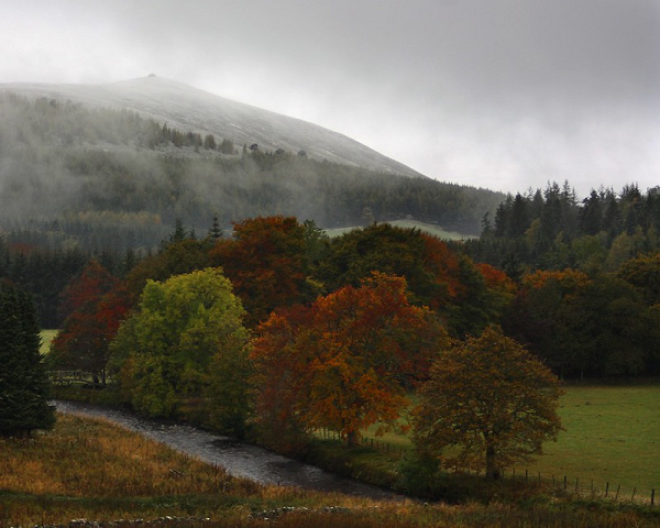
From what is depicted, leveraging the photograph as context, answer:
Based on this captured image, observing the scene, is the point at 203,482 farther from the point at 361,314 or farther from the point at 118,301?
the point at 118,301

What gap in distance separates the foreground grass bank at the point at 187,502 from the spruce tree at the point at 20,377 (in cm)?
212

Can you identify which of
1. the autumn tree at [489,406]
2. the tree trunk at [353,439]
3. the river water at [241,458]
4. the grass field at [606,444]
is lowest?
the river water at [241,458]

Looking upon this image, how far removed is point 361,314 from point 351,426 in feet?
30.6

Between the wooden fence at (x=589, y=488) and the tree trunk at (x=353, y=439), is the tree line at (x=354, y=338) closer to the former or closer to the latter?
the tree trunk at (x=353, y=439)

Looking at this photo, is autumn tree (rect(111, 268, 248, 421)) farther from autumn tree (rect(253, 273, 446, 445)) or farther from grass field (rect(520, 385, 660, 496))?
grass field (rect(520, 385, 660, 496))

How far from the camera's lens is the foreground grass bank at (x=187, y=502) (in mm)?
30859

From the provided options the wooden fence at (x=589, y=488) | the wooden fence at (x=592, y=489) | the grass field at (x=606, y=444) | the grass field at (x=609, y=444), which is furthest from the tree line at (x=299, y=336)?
the grass field at (x=609, y=444)

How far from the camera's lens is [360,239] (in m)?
89.1

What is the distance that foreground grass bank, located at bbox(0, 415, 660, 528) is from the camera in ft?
101

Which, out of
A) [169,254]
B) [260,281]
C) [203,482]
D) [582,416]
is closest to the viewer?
[203,482]

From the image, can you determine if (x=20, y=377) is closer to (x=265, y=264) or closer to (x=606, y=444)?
(x=265, y=264)

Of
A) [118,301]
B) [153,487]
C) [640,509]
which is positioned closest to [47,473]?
[153,487]

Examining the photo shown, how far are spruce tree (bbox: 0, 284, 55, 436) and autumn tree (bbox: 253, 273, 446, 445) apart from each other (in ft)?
58.4

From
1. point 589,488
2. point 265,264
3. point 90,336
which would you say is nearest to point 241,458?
point 589,488
